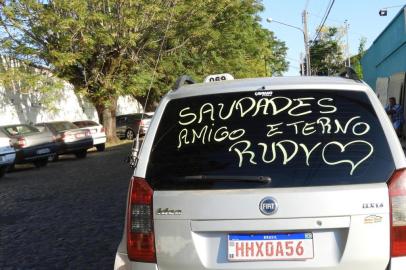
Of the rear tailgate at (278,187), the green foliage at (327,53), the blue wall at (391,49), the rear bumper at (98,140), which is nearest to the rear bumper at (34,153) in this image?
the rear bumper at (98,140)

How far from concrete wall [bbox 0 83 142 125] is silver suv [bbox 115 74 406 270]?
2254cm

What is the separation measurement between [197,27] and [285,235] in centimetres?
2665

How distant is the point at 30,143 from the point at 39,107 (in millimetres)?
12467

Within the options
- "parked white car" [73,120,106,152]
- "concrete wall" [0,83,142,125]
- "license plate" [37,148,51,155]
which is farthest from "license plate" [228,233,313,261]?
"concrete wall" [0,83,142,125]

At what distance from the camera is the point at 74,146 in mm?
21109

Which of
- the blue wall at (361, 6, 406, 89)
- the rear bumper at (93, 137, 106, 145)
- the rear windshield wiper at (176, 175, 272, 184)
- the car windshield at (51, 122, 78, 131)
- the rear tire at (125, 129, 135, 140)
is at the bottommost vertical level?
the rear tire at (125, 129, 135, 140)

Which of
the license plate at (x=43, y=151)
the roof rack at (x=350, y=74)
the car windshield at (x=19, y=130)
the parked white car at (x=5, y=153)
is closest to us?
the roof rack at (x=350, y=74)

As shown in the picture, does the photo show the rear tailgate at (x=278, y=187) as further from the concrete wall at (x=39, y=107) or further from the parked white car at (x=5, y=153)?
the concrete wall at (x=39, y=107)

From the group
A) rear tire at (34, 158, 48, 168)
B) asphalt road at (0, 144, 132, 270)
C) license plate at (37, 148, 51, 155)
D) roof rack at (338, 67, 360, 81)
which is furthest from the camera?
rear tire at (34, 158, 48, 168)

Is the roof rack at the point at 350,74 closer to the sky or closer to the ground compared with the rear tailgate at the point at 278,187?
closer to the sky

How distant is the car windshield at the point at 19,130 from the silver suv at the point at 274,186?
1551 centimetres

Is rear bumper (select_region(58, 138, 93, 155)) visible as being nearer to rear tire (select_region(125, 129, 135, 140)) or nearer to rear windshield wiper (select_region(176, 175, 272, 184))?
rear tire (select_region(125, 129, 135, 140))

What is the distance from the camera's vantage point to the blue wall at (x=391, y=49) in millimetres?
23316

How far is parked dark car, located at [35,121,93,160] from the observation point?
799 inches
